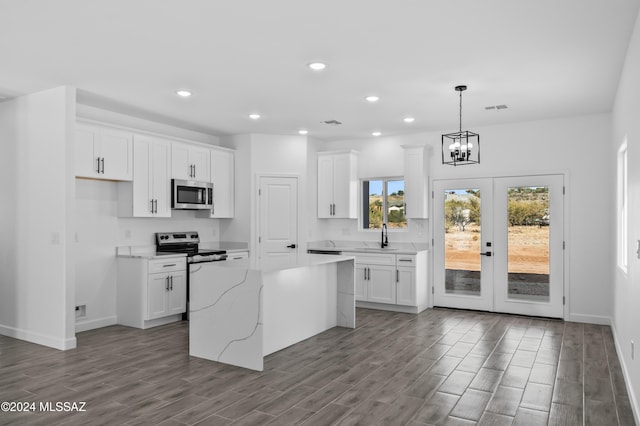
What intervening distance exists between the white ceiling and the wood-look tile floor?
105 inches

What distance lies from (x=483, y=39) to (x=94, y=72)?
3.39m

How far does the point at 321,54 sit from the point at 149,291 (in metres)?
3.54

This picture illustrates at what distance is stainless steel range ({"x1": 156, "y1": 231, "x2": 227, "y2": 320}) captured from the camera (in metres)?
6.16

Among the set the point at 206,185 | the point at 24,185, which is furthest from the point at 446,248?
the point at 24,185

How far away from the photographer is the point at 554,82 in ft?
14.9

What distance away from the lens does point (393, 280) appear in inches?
262

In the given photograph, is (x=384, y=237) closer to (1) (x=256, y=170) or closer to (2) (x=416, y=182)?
(2) (x=416, y=182)

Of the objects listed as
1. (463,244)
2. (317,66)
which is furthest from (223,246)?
(317,66)

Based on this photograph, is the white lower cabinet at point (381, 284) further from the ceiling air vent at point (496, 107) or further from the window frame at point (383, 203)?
the ceiling air vent at point (496, 107)

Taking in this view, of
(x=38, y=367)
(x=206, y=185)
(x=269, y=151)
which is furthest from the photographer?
(x=269, y=151)

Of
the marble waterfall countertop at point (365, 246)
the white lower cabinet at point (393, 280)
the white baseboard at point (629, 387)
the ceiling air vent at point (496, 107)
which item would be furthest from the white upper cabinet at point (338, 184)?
the white baseboard at point (629, 387)

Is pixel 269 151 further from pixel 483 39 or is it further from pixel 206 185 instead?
pixel 483 39

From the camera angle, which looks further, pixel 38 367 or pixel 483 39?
pixel 38 367

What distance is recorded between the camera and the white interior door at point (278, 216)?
7.19m
